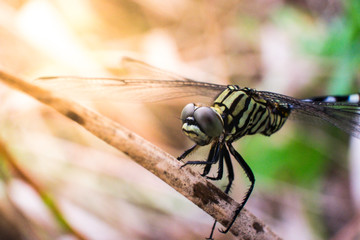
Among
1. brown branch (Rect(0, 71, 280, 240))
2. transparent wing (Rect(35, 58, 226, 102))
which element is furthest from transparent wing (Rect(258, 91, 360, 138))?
brown branch (Rect(0, 71, 280, 240))

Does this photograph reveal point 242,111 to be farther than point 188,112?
Yes

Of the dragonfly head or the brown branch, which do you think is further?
the dragonfly head

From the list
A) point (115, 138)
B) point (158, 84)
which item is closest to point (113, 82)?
point (158, 84)

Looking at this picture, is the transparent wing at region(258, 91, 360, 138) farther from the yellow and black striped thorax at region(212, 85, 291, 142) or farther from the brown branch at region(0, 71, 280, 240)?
the brown branch at region(0, 71, 280, 240)

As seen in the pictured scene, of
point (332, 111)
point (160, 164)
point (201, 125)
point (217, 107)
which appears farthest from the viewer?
point (332, 111)

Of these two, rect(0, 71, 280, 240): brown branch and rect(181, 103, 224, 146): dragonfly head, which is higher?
rect(181, 103, 224, 146): dragonfly head

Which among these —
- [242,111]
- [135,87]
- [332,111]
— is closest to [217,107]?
[242,111]

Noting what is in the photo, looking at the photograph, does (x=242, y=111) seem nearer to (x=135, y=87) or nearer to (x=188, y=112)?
(x=188, y=112)

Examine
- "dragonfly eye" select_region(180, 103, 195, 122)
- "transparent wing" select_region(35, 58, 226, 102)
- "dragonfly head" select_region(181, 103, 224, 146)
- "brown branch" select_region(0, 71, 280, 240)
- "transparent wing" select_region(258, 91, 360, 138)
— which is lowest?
"brown branch" select_region(0, 71, 280, 240)
